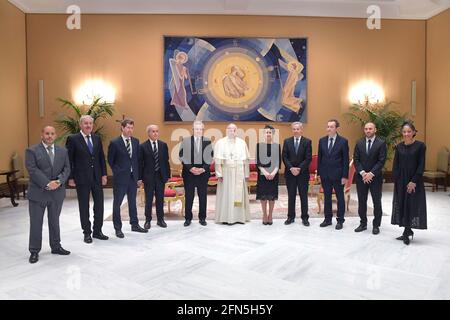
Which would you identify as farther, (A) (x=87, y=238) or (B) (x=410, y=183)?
(A) (x=87, y=238)

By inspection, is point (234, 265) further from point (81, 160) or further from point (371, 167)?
point (371, 167)

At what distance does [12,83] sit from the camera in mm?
9883

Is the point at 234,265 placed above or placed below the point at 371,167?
below

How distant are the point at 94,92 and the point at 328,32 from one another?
640 cm

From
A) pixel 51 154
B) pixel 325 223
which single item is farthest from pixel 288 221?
pixel 51 154

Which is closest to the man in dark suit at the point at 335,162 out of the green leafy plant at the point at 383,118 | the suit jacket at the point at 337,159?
the suit jacket at the point at 337,159

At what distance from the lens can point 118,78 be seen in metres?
10.7

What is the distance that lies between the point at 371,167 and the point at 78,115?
7.27 m

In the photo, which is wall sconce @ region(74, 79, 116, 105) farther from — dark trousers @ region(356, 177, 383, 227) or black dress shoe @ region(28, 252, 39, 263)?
dark trousers @ region(356, 177, 383, 227)

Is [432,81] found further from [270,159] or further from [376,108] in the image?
[270,159]

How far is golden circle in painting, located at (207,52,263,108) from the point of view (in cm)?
1077

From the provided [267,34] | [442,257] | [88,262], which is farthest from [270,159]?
[267,34]

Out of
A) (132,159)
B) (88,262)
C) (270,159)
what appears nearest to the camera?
(88,262)

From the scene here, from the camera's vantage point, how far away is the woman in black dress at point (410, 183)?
5.52 metres
